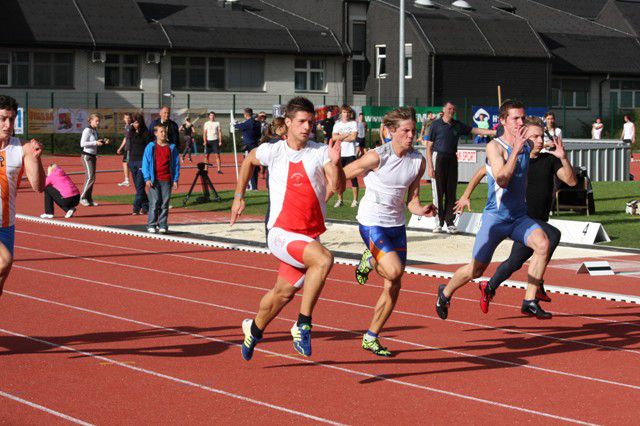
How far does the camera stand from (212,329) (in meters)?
10.9

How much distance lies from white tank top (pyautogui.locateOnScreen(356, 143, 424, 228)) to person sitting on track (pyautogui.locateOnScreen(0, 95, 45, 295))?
2.59m

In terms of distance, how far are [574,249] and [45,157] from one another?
94.6ft

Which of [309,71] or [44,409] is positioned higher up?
[309,71]

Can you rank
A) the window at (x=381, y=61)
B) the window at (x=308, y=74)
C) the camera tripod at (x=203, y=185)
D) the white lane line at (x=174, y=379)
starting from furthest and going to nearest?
the window at (x=381, y=61) → the window at (x=308, y=74) → the camera tripod at (x=203, y=185) → the white lane line at (x=174, y=379)

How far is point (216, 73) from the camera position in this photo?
179 feet

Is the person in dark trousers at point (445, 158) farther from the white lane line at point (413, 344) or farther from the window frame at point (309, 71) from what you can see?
the window frame at point (309, 71)

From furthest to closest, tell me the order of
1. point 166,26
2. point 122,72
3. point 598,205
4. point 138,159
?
point 166,26 < point 122,72 < point 598,205 < point 138,159

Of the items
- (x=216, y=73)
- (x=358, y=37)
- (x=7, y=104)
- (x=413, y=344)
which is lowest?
(x=413, y=344)

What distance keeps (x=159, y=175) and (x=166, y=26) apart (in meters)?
35.3

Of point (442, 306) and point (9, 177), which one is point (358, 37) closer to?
point (442, 306)

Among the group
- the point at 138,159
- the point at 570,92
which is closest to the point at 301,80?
the point at 570,92

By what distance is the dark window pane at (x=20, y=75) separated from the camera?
49.9 metres

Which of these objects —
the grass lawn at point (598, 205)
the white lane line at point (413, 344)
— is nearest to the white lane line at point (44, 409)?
the white lane line at point (413, 344)

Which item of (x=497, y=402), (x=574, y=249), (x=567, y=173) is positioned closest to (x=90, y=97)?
(x=574, y=249)
